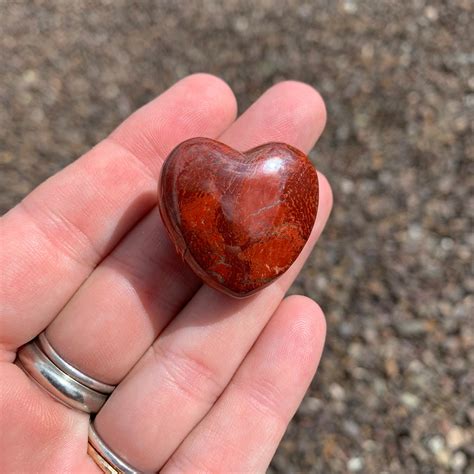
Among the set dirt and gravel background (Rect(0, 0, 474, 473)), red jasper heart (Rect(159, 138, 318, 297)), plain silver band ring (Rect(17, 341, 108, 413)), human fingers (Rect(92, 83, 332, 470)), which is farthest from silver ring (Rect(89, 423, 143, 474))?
dirt and gravel background (Rect(0, 0, 474, 473))

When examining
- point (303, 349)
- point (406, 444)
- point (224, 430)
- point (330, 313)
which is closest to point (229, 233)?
point (303, 349)

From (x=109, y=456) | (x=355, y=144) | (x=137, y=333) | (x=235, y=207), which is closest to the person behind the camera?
(x=235, y=207)

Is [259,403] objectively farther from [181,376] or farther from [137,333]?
[137,333]

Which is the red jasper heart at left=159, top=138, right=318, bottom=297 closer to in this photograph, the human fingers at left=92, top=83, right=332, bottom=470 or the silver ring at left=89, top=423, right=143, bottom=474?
the human fingers at left=92, top=83, right=332, bottom=470

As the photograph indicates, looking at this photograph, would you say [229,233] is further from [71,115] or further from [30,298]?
[71,115]

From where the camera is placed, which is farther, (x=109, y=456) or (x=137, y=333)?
(x=137, y=333)

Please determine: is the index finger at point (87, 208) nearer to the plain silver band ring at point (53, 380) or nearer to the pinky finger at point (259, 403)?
the plain silver band ring at point (53, 380)

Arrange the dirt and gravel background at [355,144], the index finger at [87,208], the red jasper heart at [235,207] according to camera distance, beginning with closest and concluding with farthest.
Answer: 1. the red jasper heart at [235,207]
2. the index finger at [87,208]
3. the dirt and gravel background at [355,144]

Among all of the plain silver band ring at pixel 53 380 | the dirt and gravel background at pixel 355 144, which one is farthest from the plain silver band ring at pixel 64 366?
the dirt and gravel background at pixel 355 144

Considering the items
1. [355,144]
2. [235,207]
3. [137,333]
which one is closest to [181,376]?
[137,333]
